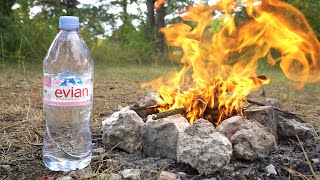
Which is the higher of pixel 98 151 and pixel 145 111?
pixel 145 111

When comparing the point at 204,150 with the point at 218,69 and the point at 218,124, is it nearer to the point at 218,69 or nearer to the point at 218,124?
the point at 218,124

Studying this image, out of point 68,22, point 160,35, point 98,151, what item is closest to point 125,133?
point 98,151

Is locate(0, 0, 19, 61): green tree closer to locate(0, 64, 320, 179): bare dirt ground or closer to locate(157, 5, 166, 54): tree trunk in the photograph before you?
locate(0, 64, 320, 179): bare dirt ground

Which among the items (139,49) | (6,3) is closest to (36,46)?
(6,3)

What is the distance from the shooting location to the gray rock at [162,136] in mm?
2703

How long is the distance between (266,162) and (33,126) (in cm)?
245

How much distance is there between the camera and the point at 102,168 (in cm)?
257

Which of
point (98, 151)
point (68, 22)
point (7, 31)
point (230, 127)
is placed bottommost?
point (98, 151)

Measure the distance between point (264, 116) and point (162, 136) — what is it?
888 millimetres

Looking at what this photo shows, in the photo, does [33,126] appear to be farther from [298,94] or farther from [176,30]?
[298,94]

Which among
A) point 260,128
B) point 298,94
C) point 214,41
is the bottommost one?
point 298,94

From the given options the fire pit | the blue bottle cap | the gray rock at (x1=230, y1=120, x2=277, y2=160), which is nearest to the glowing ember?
the fire pit

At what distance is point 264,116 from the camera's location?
2969 mm

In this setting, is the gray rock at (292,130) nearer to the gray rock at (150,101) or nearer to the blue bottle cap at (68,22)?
the gray rock at (150,101)
